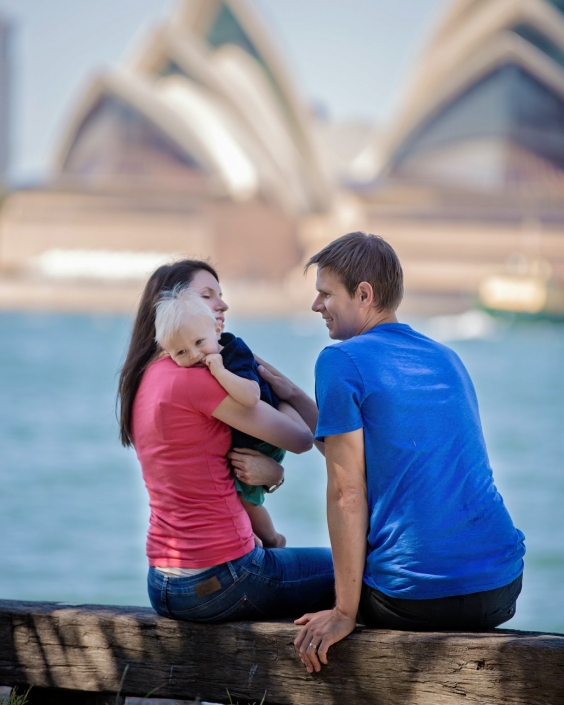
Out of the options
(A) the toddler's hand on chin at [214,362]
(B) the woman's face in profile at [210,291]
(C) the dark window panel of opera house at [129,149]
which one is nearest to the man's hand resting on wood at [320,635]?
(A) the toddler's hand on chin at [214,362]

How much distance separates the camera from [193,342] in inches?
57.4

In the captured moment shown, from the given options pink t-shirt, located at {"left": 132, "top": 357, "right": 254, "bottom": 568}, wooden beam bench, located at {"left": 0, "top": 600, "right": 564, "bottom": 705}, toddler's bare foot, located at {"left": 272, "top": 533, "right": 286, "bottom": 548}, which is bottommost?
wooden beam bench, located at {"left": 0, "top": 600, "right": 564, "bottom": 705}

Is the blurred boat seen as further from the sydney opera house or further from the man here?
the man

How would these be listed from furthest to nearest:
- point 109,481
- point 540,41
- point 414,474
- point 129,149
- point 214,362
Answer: point 129,149 → point 540,41 → point 109,481 → point 214,362 → point 414,474

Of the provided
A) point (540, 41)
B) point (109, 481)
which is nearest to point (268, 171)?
point (540, 41)

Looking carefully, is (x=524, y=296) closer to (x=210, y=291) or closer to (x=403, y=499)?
(x=210, y=291)

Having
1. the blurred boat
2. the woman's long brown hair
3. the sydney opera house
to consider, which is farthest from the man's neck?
the sydney opera house

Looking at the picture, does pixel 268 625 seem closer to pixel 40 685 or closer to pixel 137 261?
pixel 40 685

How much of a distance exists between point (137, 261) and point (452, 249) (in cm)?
1089

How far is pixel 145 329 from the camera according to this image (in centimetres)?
159

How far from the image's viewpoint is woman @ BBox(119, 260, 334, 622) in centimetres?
145

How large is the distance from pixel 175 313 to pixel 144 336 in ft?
0.42

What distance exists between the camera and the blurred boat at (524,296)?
94.6 ft

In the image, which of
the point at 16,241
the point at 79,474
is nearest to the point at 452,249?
the point at 16,241
